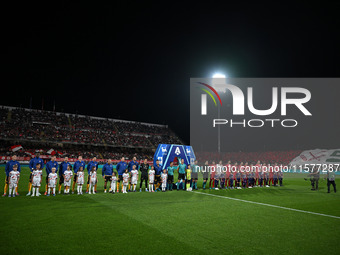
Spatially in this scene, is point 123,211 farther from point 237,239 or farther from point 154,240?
point 237,239

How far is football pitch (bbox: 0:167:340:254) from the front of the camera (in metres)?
5.16

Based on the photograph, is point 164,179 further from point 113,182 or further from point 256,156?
point 256,156

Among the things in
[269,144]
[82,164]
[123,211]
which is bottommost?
[123,211]

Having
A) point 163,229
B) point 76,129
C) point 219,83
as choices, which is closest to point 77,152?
point 76,129

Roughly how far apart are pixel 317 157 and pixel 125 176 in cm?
4058

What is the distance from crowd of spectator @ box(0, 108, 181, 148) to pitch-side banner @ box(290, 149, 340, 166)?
31.0 m

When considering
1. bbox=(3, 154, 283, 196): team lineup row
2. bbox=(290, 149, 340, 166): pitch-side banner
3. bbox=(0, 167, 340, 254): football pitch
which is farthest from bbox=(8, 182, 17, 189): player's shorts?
bbox=(290, 149, 340, 166): pitch-side banner

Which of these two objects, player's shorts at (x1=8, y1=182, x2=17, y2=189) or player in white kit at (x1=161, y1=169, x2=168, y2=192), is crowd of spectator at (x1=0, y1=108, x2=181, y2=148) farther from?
player in white kit at (x1=161, y1=169, x2=168, y2=192)

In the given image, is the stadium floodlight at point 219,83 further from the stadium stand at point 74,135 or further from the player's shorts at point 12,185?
the stadium stand at point 74,135

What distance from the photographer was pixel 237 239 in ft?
19.1

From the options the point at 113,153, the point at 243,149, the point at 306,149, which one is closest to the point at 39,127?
the point at 113,153

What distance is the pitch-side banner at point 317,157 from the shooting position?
39303mm

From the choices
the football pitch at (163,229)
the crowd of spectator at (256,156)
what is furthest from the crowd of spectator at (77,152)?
the football pitch at (163,229)

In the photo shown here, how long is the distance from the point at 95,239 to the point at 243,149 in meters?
55.5
